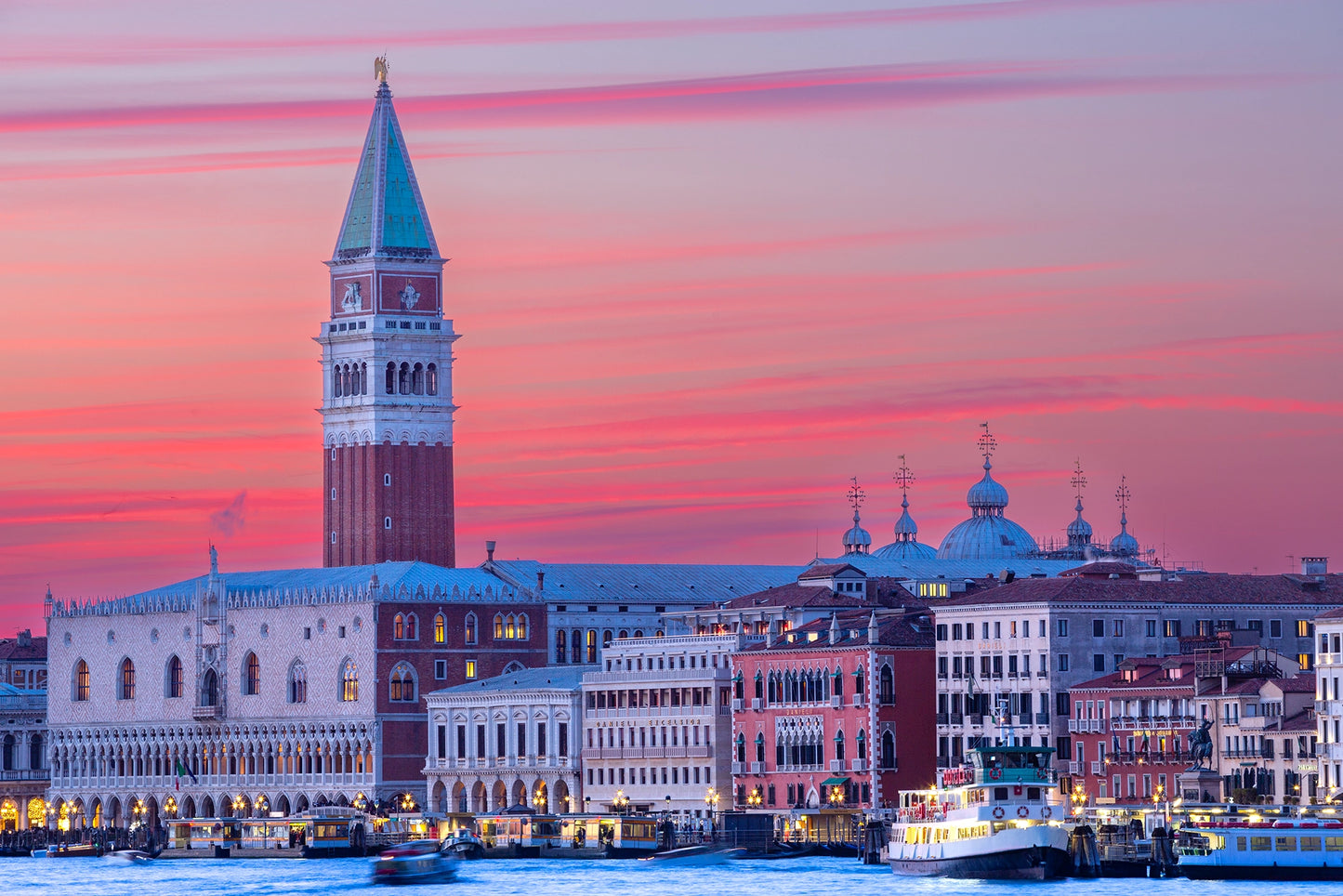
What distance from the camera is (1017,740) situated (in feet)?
465

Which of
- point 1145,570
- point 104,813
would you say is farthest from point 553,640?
point 1145,570

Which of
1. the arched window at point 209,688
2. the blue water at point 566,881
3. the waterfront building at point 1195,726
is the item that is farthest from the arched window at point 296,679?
the waterfront building at point 1195,726

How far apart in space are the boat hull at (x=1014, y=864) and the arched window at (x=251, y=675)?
254 feet

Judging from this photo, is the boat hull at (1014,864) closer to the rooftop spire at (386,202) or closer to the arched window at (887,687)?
the arched window at (887,687)

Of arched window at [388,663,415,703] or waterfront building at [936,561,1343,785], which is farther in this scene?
arched window at [388,663,415,703]

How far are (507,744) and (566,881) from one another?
43086mm

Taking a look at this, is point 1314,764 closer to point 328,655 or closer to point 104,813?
point 328,655

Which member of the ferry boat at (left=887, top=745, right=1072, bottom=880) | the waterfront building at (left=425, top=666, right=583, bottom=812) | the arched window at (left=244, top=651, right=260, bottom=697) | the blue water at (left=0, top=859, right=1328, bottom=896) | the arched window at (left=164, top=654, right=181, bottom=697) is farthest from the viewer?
the arched window at (left=164, top=654, right=181, bottom=697)

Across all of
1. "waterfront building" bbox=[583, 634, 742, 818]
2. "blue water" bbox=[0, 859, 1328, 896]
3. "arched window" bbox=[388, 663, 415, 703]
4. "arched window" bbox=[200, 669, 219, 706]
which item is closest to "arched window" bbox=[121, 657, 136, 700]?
"arched window" bbox=[200, 669, 219, 706]

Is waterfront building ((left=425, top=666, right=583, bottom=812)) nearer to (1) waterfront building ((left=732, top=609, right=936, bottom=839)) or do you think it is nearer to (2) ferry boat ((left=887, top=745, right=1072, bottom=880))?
(1) waterfront building ((left=732, top=609, right=936, bottom=839))

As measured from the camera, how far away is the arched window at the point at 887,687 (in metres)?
150

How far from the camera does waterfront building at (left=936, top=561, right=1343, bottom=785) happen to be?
5635 inches

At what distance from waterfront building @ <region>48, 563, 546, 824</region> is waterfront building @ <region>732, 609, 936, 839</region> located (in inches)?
1119

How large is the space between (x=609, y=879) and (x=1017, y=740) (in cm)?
2021
